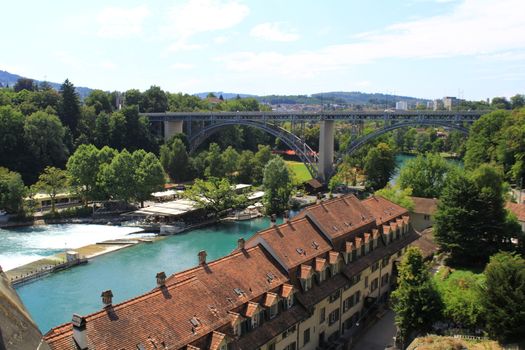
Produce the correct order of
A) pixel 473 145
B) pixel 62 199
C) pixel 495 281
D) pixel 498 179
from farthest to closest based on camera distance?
pixel 473 145, pixel 62 199, pixel 498 179, pixel 495 281

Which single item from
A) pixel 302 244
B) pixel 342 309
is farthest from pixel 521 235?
pixel 302 244

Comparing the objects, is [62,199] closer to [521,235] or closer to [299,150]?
[299,150]

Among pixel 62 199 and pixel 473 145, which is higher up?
pixel 473 145

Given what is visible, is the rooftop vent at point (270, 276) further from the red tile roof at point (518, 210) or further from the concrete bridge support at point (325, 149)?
the concrete bridge support at point (325, 149)

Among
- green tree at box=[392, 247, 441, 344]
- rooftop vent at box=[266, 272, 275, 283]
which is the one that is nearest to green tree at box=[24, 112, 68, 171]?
rooftop vent at box=[266, 272, 275, 283]

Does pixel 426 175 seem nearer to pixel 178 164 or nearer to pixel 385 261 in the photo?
pixel 385 261

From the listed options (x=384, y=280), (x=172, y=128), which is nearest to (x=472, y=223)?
(x=384, y=280)
